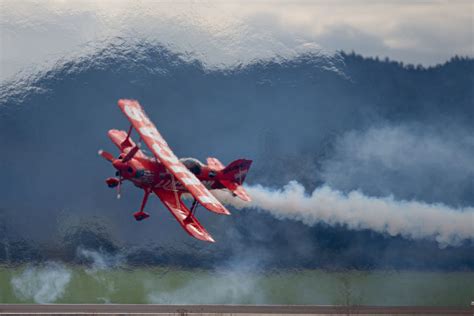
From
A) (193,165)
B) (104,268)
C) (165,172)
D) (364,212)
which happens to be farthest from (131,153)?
(364,212)

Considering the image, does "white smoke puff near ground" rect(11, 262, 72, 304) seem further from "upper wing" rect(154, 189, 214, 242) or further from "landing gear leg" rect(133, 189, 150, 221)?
"upper wing" rect(154, 189, 214, 242)

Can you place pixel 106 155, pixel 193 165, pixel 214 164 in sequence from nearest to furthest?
pixel 106 155
pixel 193 165
pixel 214 164

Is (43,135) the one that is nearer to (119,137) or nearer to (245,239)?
(119,137)

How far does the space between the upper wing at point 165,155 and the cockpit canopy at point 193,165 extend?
111 centimetres

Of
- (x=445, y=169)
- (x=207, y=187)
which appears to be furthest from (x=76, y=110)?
(x=445, y=169)

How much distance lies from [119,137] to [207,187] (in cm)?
513

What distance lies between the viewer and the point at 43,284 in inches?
3174

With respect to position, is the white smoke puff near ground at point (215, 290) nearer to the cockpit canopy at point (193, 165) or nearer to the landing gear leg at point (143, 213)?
the landing gear leg at point (143, 213)

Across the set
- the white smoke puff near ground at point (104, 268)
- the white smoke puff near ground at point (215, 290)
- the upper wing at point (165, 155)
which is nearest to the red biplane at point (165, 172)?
the upper wing at point (165, 155)

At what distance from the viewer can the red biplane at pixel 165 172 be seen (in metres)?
75.9

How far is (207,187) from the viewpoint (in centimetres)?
8050

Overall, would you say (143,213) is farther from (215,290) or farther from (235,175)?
(215,290)

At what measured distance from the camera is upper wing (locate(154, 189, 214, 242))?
246 feet

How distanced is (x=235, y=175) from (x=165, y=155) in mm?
4888
